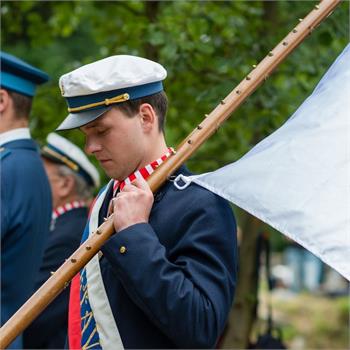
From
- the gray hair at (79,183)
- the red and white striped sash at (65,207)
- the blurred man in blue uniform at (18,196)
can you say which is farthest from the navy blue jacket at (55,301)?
the blurred man in blue uniform at (18,196)

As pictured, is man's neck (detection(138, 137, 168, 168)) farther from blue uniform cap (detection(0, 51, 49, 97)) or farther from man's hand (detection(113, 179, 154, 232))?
blue uniform cap (detection(0, 51, 49, 97))

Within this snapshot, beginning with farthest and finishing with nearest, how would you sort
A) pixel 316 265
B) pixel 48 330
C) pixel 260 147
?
1. pixel 316 265
2. pixel 48 330
3. pixel 260 147

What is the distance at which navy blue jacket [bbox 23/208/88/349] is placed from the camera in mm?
5180

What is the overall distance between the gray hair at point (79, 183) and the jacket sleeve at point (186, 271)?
2.76 meters

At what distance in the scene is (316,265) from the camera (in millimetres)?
19672

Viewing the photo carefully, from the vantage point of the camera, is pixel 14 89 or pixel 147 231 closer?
pixel 147 231

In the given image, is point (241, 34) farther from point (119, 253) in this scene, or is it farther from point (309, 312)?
point (309, 312)

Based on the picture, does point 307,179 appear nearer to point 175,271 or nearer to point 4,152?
point 175,271

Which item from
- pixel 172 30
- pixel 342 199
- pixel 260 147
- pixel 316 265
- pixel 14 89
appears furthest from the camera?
pixel 316 265

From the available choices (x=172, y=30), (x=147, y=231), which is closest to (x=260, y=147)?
(x=147, y=231)

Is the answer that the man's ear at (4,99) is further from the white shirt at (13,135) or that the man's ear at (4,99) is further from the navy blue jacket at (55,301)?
the navy blue jacket at (55,301)

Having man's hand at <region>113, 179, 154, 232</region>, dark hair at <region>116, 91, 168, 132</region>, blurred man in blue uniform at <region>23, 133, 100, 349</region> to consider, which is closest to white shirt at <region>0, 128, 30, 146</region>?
blurred man in blue uniform at <region>23, 133, 100, 349</region>

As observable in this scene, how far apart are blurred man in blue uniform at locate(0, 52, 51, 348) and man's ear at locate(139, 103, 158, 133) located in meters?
1.38

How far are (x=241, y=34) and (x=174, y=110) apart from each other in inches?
29.6
